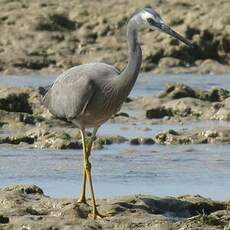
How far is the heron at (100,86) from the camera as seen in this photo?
30.3ft

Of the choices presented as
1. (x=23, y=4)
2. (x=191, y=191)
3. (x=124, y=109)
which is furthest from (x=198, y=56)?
(x=191, y=191)

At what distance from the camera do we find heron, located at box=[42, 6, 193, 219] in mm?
9250

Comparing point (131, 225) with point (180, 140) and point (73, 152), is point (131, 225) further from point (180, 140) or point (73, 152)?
point (180, 140)

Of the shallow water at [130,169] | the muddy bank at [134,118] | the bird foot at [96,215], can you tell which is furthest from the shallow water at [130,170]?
the bird foot at [96,215]

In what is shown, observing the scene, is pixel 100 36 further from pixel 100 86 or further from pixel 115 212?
pixel 115 212

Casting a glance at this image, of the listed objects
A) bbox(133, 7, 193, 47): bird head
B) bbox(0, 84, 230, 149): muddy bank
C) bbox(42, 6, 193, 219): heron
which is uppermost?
bbox(133, 7, 193, 47): bird head

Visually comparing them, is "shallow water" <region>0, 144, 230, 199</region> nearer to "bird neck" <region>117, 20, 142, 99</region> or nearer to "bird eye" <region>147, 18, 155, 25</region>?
"bird neck" <region>117, 20, 142, 99</region>

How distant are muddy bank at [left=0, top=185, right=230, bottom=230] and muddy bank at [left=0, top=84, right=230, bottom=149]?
391 cm

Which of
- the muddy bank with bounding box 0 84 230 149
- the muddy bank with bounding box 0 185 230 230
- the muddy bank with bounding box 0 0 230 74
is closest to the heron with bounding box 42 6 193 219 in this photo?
the muddy bank with bounding box 0 185 230 230

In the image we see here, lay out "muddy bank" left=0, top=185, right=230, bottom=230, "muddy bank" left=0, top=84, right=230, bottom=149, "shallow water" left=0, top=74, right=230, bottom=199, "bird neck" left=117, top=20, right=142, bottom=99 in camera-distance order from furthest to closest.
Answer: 1. "muddy bank" left=0, top=84, right=230, bottom=149
2. "shallow water" left=0, top=74, right=230, bottom=199
3. "bird neck" left=117, top=20, right=142, bottom=99
4. "muddy bank" left=0, top=185, right=230, bottom=230

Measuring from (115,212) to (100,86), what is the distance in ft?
3.65

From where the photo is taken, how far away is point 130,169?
12484 millimetres

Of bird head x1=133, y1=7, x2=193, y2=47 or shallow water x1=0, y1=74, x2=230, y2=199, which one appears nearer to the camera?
bird head x1=133, y1=7, x2=193, y2=47

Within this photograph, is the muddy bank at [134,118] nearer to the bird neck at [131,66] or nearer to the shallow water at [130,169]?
the shallow water at [130,169]
